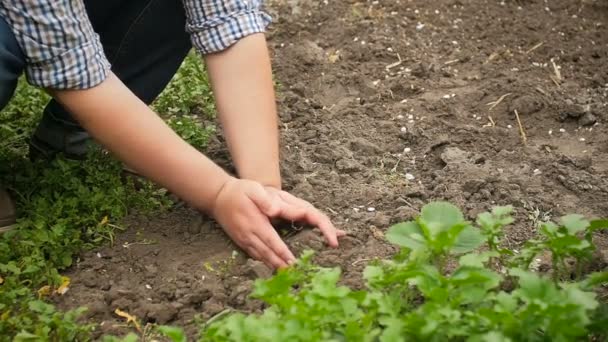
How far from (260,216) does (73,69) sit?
532mm

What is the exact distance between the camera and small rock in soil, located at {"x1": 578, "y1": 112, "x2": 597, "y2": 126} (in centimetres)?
282

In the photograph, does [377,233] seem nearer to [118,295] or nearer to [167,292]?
[167,292]

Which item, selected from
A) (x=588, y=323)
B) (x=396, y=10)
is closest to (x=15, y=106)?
(x=396, y=10)

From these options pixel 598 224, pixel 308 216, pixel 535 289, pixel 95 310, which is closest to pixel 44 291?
pixel 95 310

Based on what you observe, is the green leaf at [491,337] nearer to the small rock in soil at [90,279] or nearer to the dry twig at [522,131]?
the small rock in soil at [90,279]

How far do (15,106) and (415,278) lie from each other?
1.80 meters

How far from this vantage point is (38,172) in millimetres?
2621

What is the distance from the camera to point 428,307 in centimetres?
164

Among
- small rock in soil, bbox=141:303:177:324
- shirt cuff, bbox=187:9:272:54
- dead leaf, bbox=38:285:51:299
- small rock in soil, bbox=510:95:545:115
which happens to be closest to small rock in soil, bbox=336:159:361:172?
shirt cuff, bbox=187:9:272:54

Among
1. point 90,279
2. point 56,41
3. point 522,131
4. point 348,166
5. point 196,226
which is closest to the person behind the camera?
point 56,41

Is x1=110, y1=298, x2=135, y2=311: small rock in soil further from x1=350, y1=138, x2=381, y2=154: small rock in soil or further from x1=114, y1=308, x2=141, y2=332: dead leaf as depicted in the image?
x1=350, y1=138, x2=381, y2=154: small rock in soil

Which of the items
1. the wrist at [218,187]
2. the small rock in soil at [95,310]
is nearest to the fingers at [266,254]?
the wrist at [218,187]

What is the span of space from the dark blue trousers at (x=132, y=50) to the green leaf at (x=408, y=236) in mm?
1077

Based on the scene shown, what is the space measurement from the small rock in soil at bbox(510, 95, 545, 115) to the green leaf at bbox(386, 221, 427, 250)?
3.96ft
